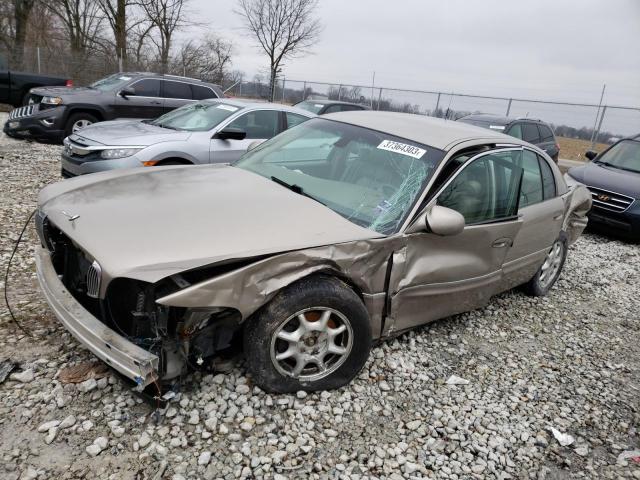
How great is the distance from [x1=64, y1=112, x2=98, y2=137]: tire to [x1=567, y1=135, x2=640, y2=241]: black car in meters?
9.48

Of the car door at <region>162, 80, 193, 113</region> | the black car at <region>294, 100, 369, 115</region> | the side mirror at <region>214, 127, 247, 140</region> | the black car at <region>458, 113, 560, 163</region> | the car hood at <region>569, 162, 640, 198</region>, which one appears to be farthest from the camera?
the black car at <region>294, 100, 369, 115</region>

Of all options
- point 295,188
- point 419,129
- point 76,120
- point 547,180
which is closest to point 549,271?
point 547,180

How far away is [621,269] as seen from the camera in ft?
20.6

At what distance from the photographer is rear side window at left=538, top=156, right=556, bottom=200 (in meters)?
4.42

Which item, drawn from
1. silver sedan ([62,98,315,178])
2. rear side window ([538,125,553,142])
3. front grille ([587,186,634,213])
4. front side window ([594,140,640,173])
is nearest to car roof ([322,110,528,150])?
silver sedan ([62,98,315,178])

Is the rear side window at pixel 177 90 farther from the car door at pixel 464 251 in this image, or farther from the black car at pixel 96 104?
the car door at pixel 464 251

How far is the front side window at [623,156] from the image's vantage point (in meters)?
8.33

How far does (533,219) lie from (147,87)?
342 inches

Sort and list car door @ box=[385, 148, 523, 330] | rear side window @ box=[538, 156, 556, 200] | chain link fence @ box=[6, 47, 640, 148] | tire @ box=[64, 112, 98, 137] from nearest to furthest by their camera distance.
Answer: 1. car door @ box=[385, 148, 523, 330]
2. rear side window @ box=[538, 156, 556, 200]
3. tire @ box=[64, 112, 98, 137]
4. chain link fence @ box=[6, 47, 640, 148]

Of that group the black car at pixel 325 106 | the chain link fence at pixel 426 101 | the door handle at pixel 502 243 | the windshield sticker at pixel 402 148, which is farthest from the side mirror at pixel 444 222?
the chain link fence at pixel 426 101

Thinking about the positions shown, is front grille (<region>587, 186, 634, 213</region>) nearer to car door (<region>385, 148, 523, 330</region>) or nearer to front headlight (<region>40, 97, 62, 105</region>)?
car door (<region>385, 148, 523, 330</region>)

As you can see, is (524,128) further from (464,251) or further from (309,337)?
(309,337)

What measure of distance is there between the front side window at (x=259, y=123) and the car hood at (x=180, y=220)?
350cm

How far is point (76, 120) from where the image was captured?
9.27 meters
